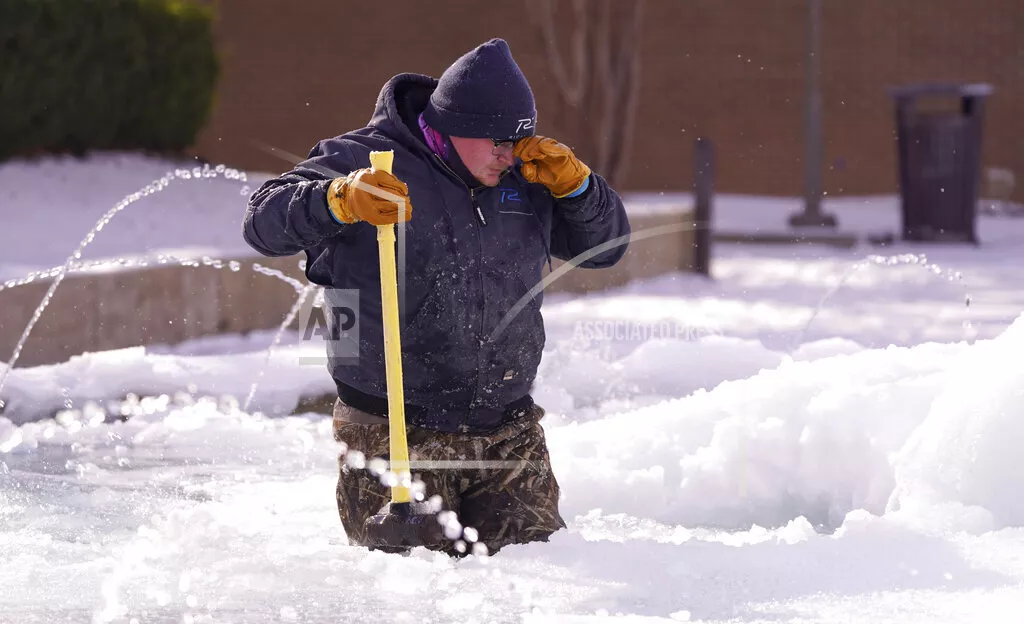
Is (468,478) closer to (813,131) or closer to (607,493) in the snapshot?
(607,493)

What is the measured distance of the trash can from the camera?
15.5m

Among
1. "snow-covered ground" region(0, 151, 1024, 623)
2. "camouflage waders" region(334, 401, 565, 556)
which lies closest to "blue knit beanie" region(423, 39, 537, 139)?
"camouflage waders" region(334, 401, 565, 556)

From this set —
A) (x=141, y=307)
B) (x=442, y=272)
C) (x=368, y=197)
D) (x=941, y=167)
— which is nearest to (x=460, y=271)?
(x=442, y=272)

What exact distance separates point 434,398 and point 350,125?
52.7 feet

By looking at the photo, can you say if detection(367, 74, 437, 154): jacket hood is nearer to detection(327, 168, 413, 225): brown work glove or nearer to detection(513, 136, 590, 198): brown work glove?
detection(513, 136, 590, 198): brown work glove

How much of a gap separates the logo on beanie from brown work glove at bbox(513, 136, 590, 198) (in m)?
0.03

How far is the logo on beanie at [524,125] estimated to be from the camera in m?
4.29

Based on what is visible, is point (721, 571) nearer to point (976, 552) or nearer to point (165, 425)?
point (976, 552)

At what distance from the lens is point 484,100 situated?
423cm

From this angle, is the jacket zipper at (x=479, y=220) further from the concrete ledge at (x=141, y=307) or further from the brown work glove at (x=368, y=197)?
the concrete ledge at (x=141, y=307)

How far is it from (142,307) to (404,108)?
4.58 m

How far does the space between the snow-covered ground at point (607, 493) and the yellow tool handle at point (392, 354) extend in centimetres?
31

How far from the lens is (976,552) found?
456 centimetres

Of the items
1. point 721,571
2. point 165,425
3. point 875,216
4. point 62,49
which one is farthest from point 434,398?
point 875,216
